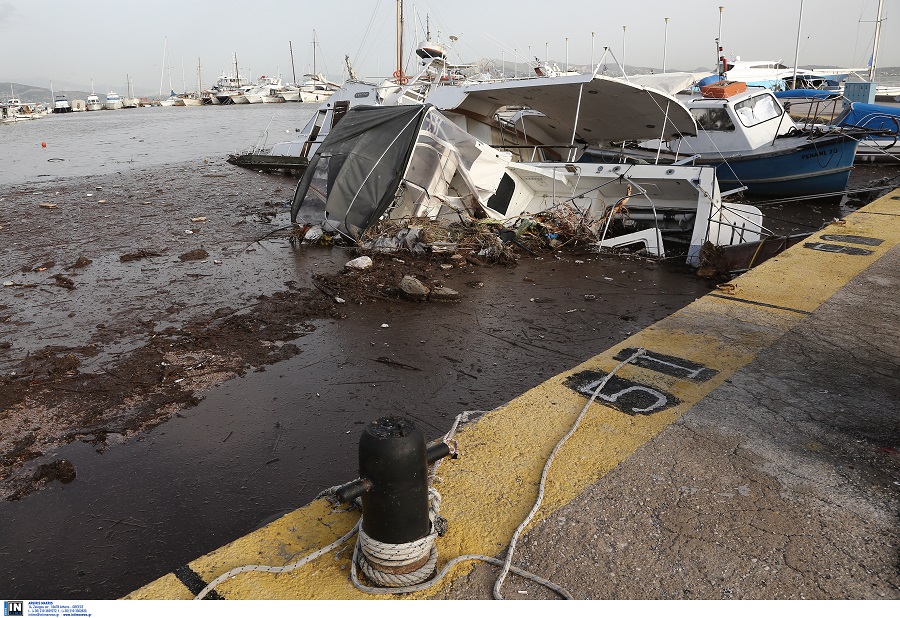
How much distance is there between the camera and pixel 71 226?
1207cm

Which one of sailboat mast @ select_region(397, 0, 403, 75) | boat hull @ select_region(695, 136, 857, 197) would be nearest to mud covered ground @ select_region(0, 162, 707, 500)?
boat hull @ select_region(695, 136, 857, 197)

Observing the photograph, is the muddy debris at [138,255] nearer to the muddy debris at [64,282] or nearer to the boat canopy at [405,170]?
the muddy debris at [64,282]

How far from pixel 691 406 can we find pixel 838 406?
0.82 metres

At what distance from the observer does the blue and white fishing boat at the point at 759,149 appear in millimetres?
12781

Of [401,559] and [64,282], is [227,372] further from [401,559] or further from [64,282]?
[64,282]

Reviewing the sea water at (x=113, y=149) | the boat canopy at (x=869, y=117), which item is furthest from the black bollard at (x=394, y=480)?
the sea water at (x=113, y=149)

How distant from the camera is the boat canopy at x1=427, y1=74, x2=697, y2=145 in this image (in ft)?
33.9

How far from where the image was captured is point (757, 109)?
14.8 m

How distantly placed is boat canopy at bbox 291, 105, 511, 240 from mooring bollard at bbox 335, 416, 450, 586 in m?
7.86

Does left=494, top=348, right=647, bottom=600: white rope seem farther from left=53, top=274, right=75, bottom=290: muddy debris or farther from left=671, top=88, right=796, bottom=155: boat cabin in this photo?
left=671, top=88, right=796, bottom=155: boat cabin

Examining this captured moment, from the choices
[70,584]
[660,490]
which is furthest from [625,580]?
[70,584]

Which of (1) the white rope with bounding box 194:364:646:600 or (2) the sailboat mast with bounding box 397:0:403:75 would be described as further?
(2) the sailboat mast with bounding box 397:0:403:75

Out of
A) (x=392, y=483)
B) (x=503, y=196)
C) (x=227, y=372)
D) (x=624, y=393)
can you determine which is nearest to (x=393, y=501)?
(x=392, y=483)

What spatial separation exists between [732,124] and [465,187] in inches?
292
